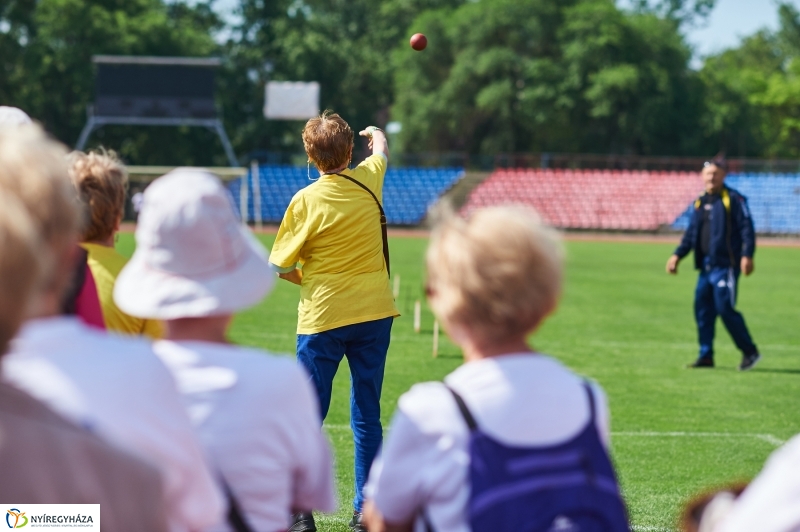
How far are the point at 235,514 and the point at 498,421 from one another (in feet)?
2.21

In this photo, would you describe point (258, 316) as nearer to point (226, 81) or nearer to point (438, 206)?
point (438, 206)

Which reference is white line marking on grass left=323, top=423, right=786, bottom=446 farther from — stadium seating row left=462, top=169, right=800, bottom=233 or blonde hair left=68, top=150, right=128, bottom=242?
stadium seating row left=462, top=169, right=800, bottom=233

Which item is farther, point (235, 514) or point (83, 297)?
point (83, 297)

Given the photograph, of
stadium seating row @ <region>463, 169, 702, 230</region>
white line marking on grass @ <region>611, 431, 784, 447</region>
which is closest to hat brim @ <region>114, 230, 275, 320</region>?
white line marking on grass @ <region>611, 431, 784, 447</region>

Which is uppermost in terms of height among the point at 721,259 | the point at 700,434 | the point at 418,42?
the point at 418,42

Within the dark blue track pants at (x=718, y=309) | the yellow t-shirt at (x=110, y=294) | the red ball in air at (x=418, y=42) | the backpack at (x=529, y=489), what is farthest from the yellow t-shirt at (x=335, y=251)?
the dark blue track pants at (x=718, y=309)

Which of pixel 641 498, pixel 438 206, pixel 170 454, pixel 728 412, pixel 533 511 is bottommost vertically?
pixel 728 412

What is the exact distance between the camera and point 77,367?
1910 millimetres

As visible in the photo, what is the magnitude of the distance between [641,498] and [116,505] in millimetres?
4976

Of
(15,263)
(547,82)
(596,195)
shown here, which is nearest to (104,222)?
(15,263)

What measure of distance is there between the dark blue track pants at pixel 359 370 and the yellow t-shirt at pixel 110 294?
7.16 ft

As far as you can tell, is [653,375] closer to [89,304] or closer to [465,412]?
[89,304]

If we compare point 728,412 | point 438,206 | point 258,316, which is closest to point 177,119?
point 258,316

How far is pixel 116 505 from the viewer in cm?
170
